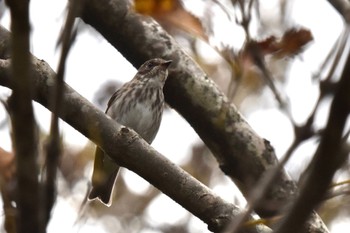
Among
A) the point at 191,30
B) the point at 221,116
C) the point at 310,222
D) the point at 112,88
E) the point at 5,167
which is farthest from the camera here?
the point at 112,88

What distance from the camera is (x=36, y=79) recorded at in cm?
308

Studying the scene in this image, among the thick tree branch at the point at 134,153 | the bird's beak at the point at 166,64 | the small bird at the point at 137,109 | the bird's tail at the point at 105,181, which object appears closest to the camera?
the thick tree branch at the point at 134,153

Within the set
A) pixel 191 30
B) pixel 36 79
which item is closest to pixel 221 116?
pixel 36 79

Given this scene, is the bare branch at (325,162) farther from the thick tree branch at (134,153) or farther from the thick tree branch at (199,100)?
the thick tree branch at (199,100)

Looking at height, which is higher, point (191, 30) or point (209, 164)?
point (191, 30)

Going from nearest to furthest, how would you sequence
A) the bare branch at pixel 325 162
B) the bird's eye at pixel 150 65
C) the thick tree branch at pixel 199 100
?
the bare branch at pixel 325 162, the thick tree branch at pixel 199 100, the bird's eye at pixel 150 65

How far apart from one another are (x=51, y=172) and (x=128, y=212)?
618 cm

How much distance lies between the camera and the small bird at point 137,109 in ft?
18.0

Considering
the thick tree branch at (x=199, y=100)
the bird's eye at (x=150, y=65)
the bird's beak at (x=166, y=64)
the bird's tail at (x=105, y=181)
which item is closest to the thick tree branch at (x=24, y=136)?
the thick tree branch at (x=199, y=100)

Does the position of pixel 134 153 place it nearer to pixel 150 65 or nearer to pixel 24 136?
pixel 150 65

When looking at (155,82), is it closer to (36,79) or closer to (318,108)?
(36,79)

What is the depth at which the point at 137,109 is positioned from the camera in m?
5.74

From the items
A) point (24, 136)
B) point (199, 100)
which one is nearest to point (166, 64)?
point (199, 100)

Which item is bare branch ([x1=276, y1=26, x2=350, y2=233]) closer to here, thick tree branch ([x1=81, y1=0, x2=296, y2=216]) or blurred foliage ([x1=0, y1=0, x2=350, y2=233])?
blurred foliage ([x1=0, y1=0, x2=350, y2=233])
